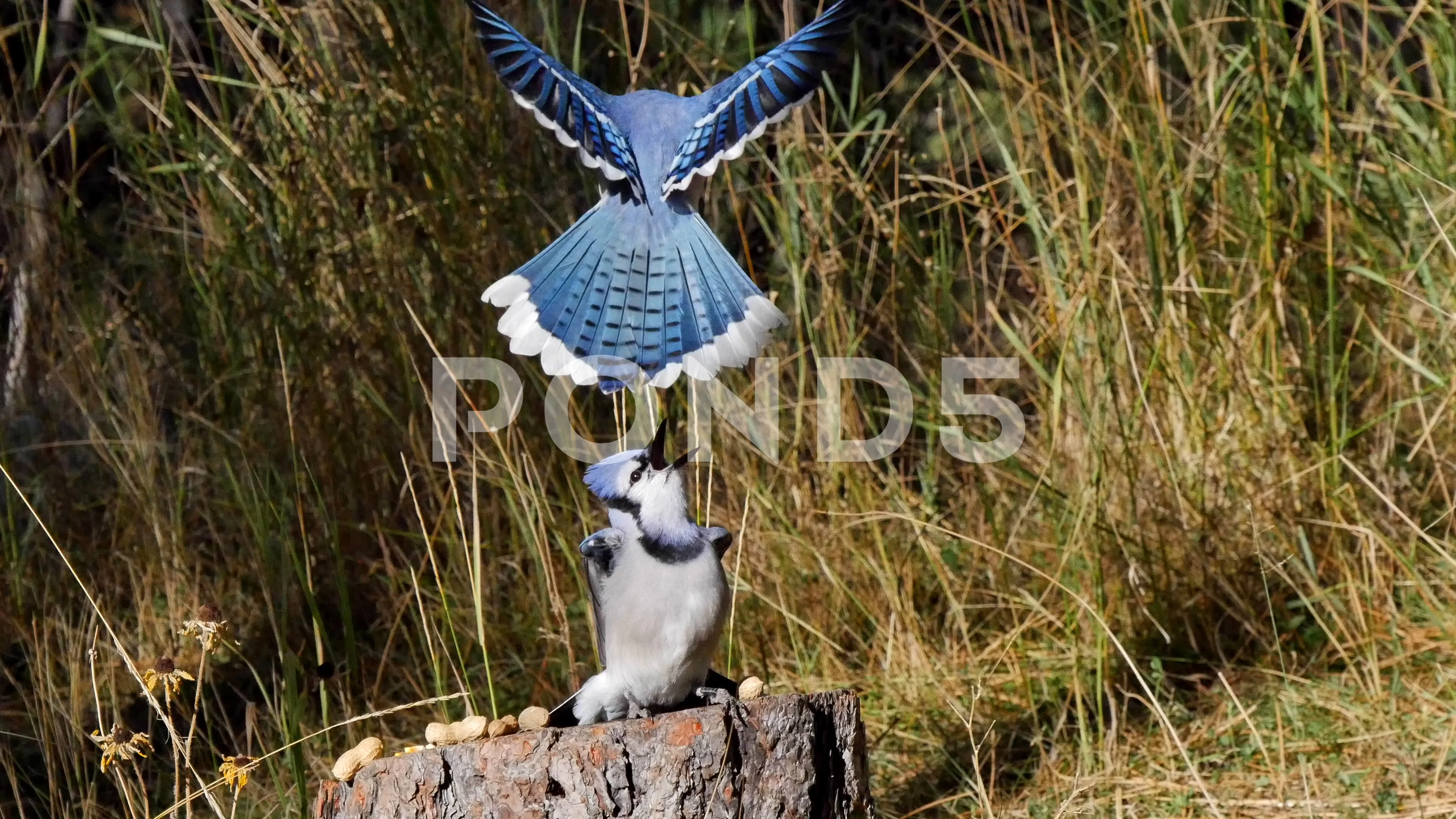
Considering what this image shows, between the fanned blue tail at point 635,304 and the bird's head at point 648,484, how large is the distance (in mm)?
146


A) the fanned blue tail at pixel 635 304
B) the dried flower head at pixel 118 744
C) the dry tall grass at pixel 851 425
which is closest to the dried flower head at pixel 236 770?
the dried flower head at pixel 118 744

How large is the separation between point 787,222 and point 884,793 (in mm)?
1578

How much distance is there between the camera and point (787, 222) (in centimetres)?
427

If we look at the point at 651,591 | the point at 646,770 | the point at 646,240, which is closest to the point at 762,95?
the point at 646,240

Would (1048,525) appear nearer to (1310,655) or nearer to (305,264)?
(1310,655)

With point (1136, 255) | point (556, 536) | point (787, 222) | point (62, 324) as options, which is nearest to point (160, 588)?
point (62, 324)

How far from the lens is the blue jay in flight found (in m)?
2.56

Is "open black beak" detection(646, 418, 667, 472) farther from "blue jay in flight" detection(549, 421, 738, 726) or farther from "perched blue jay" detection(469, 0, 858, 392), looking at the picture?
"perched blue jay" detection(469, 0, 858, 392)

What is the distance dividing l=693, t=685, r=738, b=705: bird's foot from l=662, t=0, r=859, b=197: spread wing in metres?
0.89

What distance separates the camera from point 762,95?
2840 mm

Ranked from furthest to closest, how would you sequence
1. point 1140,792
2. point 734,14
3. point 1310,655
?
point 734,14
point 1310,655
point 1140,792

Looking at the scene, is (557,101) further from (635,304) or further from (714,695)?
(714,695)

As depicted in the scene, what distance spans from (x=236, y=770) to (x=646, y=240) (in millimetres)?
1145

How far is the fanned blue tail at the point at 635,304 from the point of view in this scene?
2732 mm
